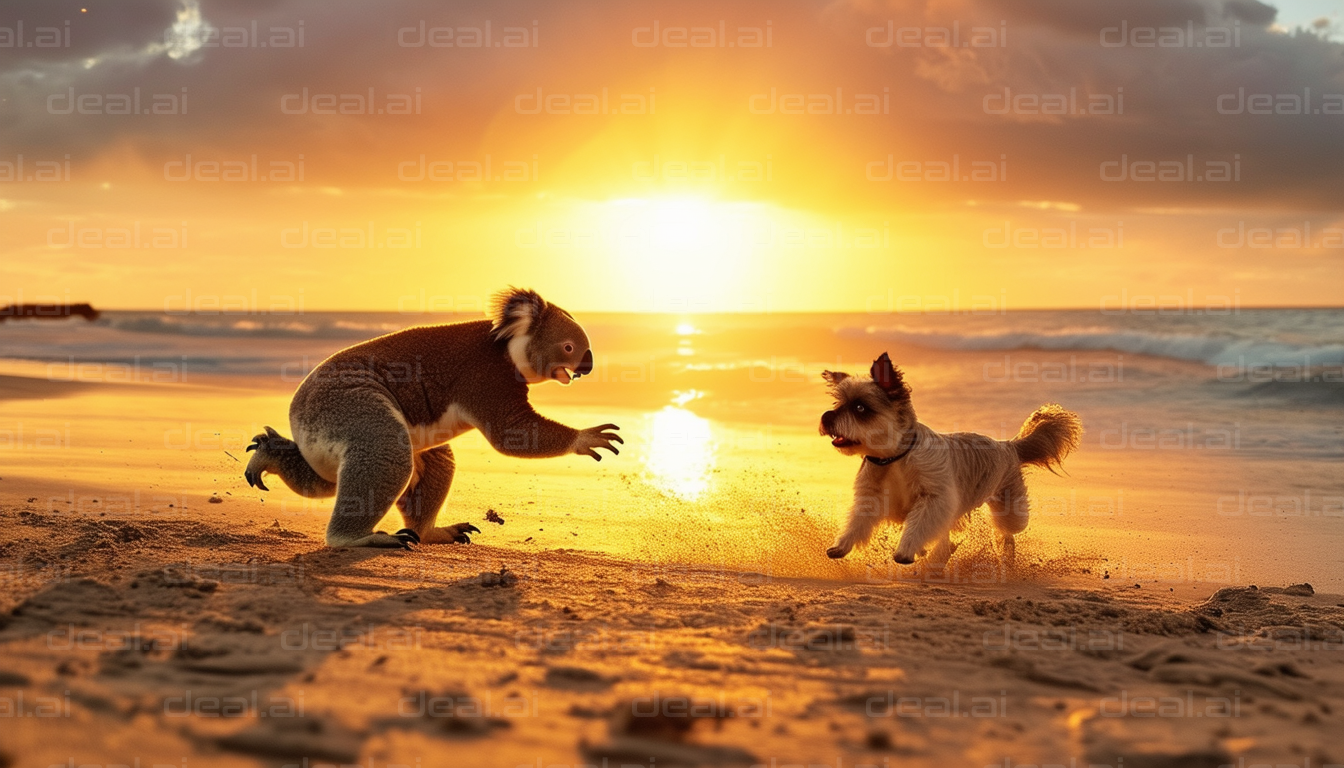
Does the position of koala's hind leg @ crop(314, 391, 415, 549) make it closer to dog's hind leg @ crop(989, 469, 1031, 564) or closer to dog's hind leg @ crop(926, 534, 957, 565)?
dog's hind leg @ crop(926, 534, 957, 565)

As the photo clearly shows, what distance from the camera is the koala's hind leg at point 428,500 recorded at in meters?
6.98

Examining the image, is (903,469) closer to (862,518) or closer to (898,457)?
(898,457)

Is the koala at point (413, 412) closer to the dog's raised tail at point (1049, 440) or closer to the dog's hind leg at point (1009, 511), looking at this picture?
the dog's hind leg at point (1009, 511)

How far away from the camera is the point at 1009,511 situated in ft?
25.0

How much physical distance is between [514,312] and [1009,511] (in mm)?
4017

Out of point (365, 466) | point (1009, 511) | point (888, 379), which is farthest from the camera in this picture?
point (1009, 511)

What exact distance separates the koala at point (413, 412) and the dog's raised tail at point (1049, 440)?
141 inches

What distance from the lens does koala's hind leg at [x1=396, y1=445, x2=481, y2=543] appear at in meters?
6.98

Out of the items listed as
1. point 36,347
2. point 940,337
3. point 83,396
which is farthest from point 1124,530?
point 940,337

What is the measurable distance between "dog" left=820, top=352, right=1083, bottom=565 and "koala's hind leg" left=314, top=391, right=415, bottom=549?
281cm

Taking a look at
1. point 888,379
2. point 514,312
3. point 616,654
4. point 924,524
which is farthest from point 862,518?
point 616,654

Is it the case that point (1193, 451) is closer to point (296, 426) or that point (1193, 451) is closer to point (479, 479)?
point (479, 479)

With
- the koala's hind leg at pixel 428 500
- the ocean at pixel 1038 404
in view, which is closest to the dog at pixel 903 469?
the ocean at pixel 1038 404

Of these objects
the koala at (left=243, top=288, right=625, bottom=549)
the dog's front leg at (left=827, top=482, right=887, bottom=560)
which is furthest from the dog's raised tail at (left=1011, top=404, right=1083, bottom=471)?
the koala at (left=243, top=288, right=625, bottom=549)
